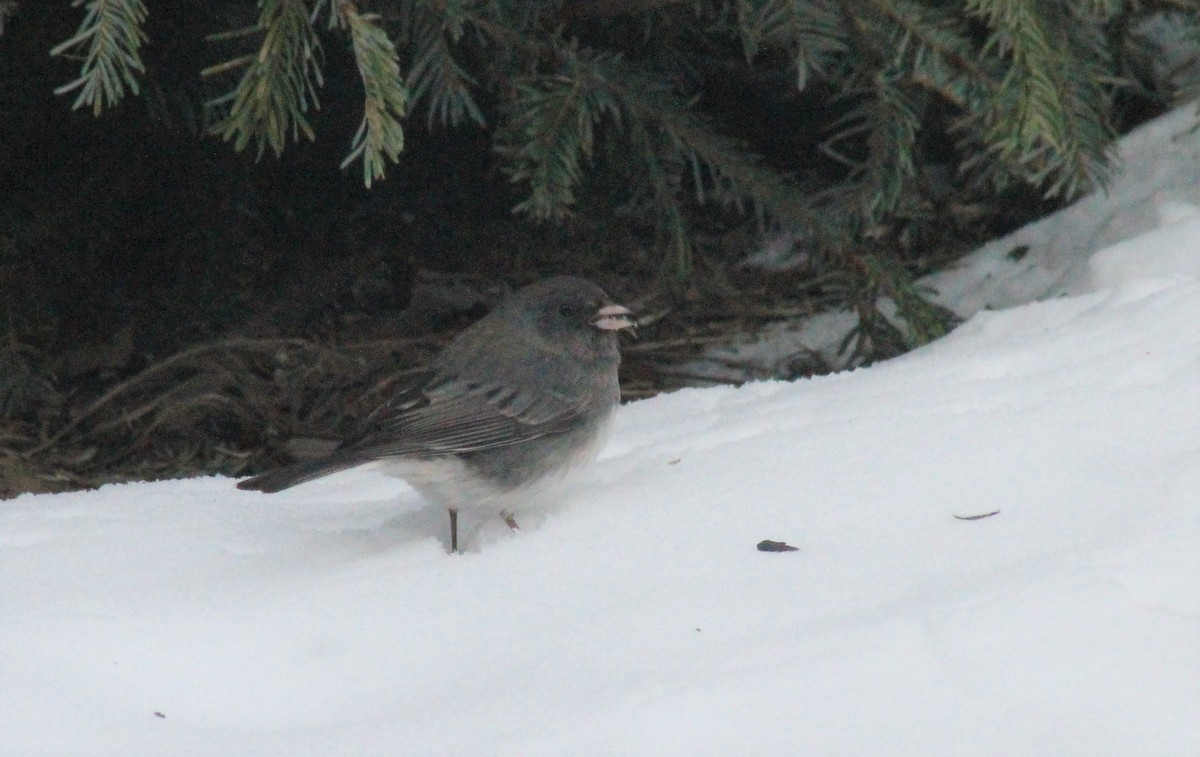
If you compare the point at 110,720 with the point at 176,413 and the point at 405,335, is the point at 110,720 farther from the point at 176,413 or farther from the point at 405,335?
the point at 405,335

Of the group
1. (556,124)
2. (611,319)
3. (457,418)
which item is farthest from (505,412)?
(556,124)

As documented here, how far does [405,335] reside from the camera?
4.64m

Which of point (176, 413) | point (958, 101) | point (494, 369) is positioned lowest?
point (176, 413)

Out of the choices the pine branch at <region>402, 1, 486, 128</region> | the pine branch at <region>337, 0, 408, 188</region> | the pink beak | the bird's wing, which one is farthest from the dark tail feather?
the pine branch at <region>402, 1, 486, 128</region>

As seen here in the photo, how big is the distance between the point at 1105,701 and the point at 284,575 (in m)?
1.48

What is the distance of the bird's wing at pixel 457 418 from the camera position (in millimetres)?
2971

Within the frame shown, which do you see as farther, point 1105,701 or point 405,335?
point 405,335

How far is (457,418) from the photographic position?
121 inches

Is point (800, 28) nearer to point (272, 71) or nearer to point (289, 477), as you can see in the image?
point (272, 71)

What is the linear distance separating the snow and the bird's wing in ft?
0.61

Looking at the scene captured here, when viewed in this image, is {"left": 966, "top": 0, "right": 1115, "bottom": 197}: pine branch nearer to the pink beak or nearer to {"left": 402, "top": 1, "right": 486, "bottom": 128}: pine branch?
the pink beak

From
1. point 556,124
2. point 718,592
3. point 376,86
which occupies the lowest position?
point 718,592

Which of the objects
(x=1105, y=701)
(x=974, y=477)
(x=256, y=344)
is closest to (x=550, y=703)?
(x=1105, y=701)

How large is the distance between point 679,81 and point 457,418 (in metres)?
1.56
